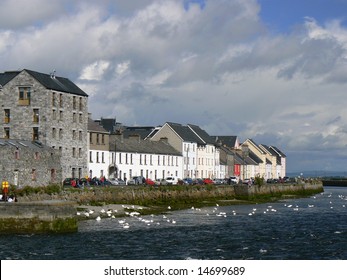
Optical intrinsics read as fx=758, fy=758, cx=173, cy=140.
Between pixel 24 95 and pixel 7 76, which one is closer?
pixel 24 95

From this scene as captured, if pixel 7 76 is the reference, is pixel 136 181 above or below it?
below

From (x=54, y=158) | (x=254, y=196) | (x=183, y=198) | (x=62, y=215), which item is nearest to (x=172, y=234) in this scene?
(x=62, y=215)

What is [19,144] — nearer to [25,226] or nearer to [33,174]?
[33,174]

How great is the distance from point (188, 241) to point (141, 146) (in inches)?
3080

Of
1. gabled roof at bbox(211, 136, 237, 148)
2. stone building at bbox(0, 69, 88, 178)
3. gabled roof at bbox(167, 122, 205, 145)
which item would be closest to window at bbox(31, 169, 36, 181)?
stone building at bbox(0, 69, 88, 178)

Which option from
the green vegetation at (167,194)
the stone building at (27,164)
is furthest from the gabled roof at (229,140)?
the stone building at (27,164)

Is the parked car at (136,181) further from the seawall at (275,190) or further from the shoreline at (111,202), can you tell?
the seawall at (275,190)

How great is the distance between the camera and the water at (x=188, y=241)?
42219 millimetres

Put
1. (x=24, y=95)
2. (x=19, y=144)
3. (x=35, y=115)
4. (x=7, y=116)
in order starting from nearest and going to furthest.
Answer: (x=19, y=144) < (x=35, y=115) < (x=24, y=95) < (x=7, y=116)

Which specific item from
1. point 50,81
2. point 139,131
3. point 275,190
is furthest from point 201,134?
point 50,81

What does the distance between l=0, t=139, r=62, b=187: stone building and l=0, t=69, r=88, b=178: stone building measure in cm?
1143

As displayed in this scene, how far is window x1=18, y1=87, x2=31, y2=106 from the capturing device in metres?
96.2

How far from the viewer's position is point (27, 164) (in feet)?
248

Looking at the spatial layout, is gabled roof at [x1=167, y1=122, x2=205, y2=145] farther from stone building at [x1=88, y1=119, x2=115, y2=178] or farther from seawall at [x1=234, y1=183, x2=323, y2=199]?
stone building at [x1=88, y1=119, x2=115, y2=178]
